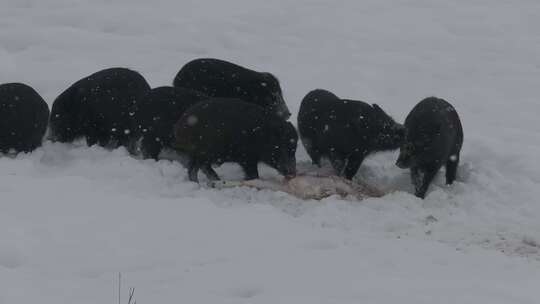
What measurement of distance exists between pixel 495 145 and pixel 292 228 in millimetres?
3821

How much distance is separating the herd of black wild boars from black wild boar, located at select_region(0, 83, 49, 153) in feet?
0.03

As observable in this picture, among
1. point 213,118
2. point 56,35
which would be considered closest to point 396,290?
point 213,118

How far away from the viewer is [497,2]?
16.7m

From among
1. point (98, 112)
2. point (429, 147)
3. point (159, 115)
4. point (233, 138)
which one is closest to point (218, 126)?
point (233, 138)

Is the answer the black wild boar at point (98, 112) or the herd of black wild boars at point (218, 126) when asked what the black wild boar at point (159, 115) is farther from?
the black wild boar at point (98, 112)

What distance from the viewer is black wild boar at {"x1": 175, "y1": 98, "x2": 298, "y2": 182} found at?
817 centimetres

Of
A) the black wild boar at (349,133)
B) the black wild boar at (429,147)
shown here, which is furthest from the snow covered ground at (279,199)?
the black wild boar at (349,133)

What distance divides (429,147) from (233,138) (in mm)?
1952

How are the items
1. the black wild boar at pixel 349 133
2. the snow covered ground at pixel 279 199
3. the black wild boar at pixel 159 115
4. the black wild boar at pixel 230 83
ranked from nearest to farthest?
the snow covered ground at pixel 279 199, the black wild boar at pixel 159 115, the black wild boar at pixel 349 133, the black wild boar at pixel 230 83

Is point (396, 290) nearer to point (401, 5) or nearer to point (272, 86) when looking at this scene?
point (272, 86)

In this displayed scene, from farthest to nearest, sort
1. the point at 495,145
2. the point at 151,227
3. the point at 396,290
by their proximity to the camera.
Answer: the point at 495,145 → the point at 151,227 → the point at 396,290

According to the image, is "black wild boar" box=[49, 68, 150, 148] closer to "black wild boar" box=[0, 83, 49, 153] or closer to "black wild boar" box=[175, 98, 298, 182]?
"black wild boar" box=[0, 83, 49, 153]

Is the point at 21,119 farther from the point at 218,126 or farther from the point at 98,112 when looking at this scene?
the point at 218,126

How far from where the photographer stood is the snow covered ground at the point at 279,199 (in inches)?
202
